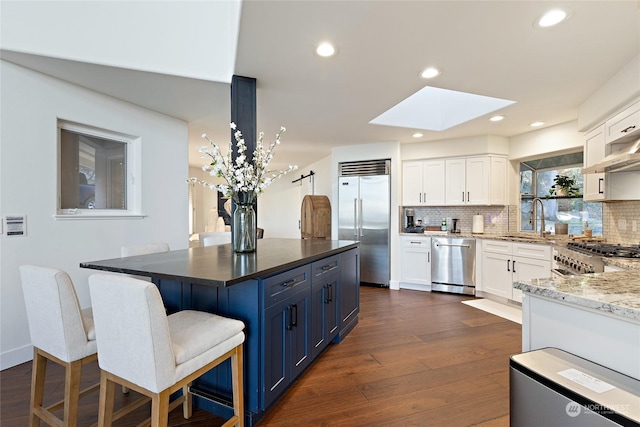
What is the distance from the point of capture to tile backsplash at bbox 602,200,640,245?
2.94 metres

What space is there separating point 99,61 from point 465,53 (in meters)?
2.92

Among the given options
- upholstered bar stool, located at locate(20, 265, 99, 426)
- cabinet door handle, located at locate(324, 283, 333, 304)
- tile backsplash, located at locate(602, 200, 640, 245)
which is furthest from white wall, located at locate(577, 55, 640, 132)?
upholstered bar stool, located at locate(20, 265, 99, 426)

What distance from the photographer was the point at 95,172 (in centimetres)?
317

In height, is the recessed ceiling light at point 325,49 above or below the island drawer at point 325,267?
above

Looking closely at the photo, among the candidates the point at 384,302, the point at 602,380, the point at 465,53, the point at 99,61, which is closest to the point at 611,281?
the point at 602,380

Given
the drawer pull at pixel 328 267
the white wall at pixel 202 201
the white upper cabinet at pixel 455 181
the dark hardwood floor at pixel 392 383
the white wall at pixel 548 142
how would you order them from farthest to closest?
the white wall at pixel 202 201, the white upper cabinet at pixel 455 181, the white wall at pixel 548 142, the drawer pull at pixel 328 267, the dark hardwood floor at pixel 392 383

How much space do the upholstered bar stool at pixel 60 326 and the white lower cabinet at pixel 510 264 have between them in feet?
14.1

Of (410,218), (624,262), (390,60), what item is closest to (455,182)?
(410,218)

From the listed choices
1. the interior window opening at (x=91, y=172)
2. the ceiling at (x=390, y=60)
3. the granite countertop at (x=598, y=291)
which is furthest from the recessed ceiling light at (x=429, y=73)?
the interior window opening at (x=91, y=172)

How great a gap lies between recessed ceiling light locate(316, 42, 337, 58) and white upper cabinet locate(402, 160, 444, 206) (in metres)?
3.22

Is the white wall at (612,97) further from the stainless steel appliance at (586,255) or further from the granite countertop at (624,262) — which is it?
the granite countertop at (624,262)

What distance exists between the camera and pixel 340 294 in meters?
2.75

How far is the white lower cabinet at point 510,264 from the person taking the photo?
349cm

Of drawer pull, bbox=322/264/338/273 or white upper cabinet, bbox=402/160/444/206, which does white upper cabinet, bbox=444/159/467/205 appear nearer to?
white upper cabinet, bbox=402/160/444/206
